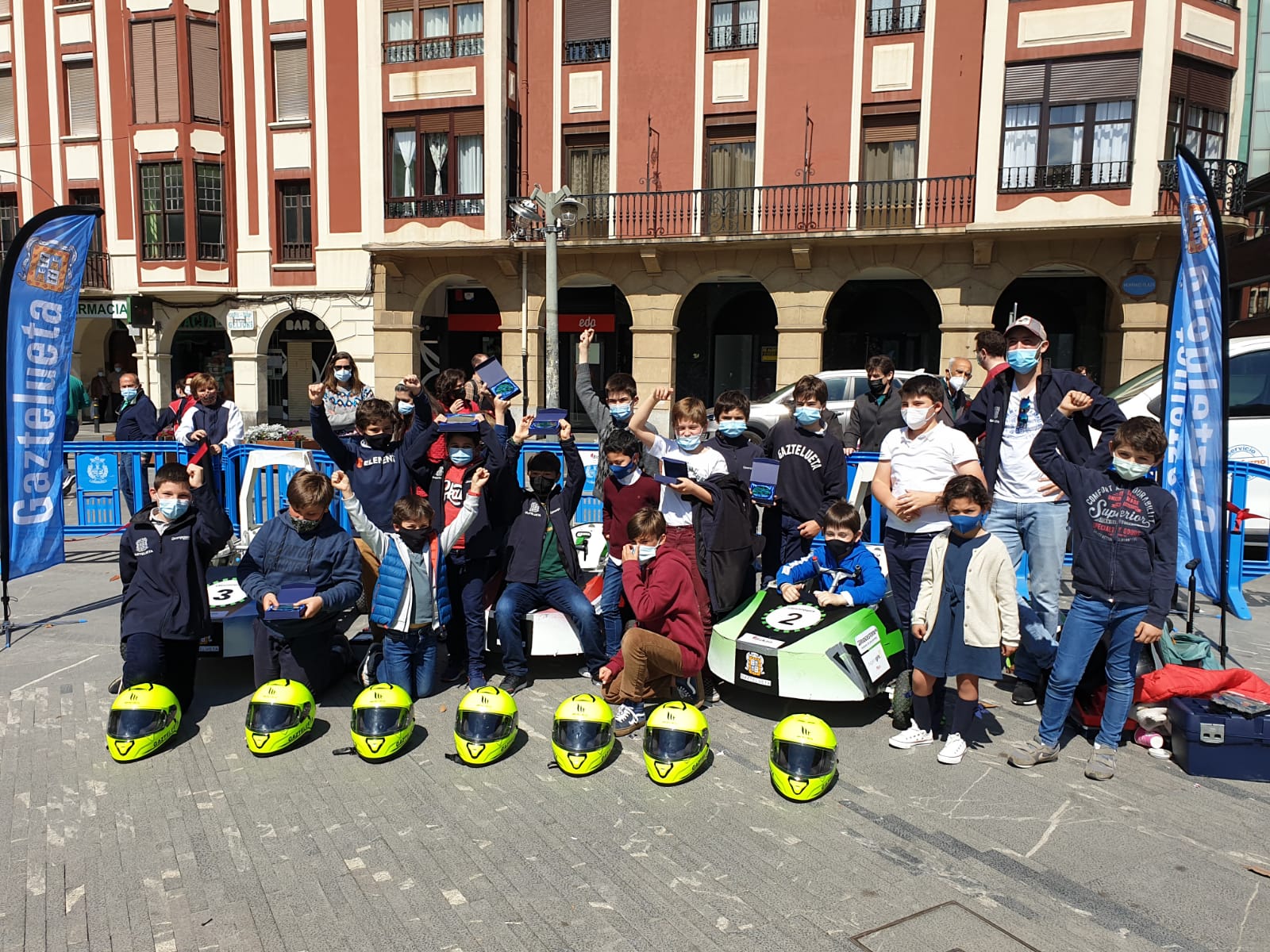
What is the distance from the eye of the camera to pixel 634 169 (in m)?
21.8

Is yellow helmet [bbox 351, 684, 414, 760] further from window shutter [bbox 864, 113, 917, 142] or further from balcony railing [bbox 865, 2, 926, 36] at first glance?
balcony railing [bbox 865, 2, 926, 36]

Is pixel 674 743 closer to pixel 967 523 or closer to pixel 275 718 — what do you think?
pixel 967 523

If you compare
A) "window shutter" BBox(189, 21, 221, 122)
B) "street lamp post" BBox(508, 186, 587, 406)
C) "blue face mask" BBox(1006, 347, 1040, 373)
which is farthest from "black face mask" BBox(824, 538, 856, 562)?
"window shutter" BBox(189, 21, 221, 122)

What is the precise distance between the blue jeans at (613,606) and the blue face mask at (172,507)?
8.75 feet

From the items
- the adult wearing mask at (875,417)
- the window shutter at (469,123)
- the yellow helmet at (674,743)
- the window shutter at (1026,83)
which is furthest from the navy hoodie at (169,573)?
the window shutter at (469,123)

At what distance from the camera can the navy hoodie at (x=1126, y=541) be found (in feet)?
16.0

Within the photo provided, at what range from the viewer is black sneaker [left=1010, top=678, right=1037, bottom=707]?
20.1ft

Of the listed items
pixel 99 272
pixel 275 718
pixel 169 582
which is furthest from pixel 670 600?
pixel 99 272

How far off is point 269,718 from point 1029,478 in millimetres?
4776

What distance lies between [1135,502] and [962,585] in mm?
969

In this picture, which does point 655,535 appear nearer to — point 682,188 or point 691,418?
point 691,418

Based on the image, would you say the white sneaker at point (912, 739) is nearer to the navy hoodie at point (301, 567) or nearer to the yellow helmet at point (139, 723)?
the navy hoodie at point (301, 567)

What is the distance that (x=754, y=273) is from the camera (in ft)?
69.8

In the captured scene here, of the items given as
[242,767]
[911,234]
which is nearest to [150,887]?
[242,767]
